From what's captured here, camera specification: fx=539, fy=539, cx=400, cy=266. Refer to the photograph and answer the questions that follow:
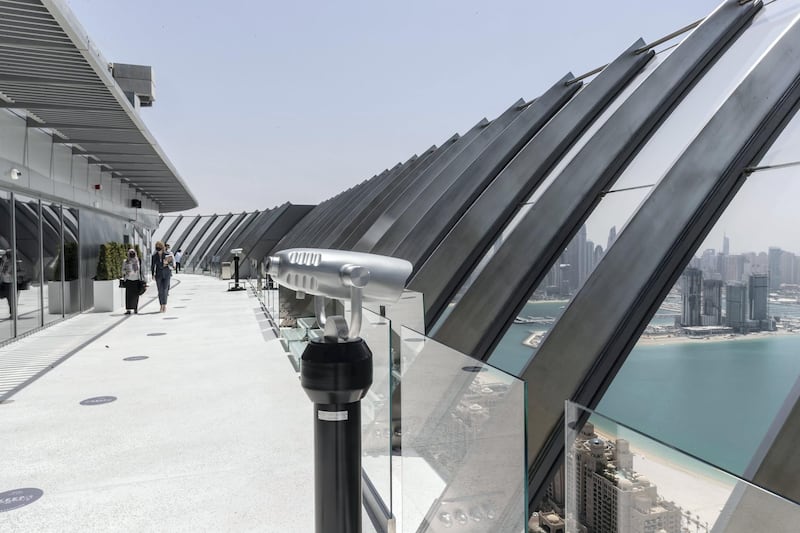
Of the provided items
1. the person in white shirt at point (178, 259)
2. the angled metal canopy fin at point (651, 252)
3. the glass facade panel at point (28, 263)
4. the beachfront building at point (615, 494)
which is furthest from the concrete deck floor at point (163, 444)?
the person in white shirt at point (178, 259)

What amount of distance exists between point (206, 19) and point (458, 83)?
6409 mm

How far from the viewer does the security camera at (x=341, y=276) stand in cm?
192

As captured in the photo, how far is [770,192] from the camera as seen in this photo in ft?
16.1

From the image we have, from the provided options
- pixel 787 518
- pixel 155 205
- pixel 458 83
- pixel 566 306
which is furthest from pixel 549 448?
pixel 155 205

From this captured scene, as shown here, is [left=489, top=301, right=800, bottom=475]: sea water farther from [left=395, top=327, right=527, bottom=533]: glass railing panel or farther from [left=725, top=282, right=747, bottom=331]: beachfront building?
[left=395, top=327, right=527, bottom=533]: glass railing panel

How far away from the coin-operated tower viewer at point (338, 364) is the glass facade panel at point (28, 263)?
10044 millimetres

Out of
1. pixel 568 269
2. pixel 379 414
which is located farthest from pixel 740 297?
pixel 379 414

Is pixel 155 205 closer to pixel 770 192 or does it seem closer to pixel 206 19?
pixel 206 19

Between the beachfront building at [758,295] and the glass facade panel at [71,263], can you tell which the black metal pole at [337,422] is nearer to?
the beachfront building at [758,295]

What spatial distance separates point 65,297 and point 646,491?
46.6 feet

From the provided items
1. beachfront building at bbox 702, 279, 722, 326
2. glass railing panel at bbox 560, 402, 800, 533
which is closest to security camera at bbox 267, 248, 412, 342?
glass railing panel at bbox 560, 402, 800, 533

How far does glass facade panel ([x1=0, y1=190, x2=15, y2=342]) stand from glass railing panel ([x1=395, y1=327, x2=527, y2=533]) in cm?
914

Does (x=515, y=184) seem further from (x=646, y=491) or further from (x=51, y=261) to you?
(x=51, y=261)

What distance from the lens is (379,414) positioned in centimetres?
326
